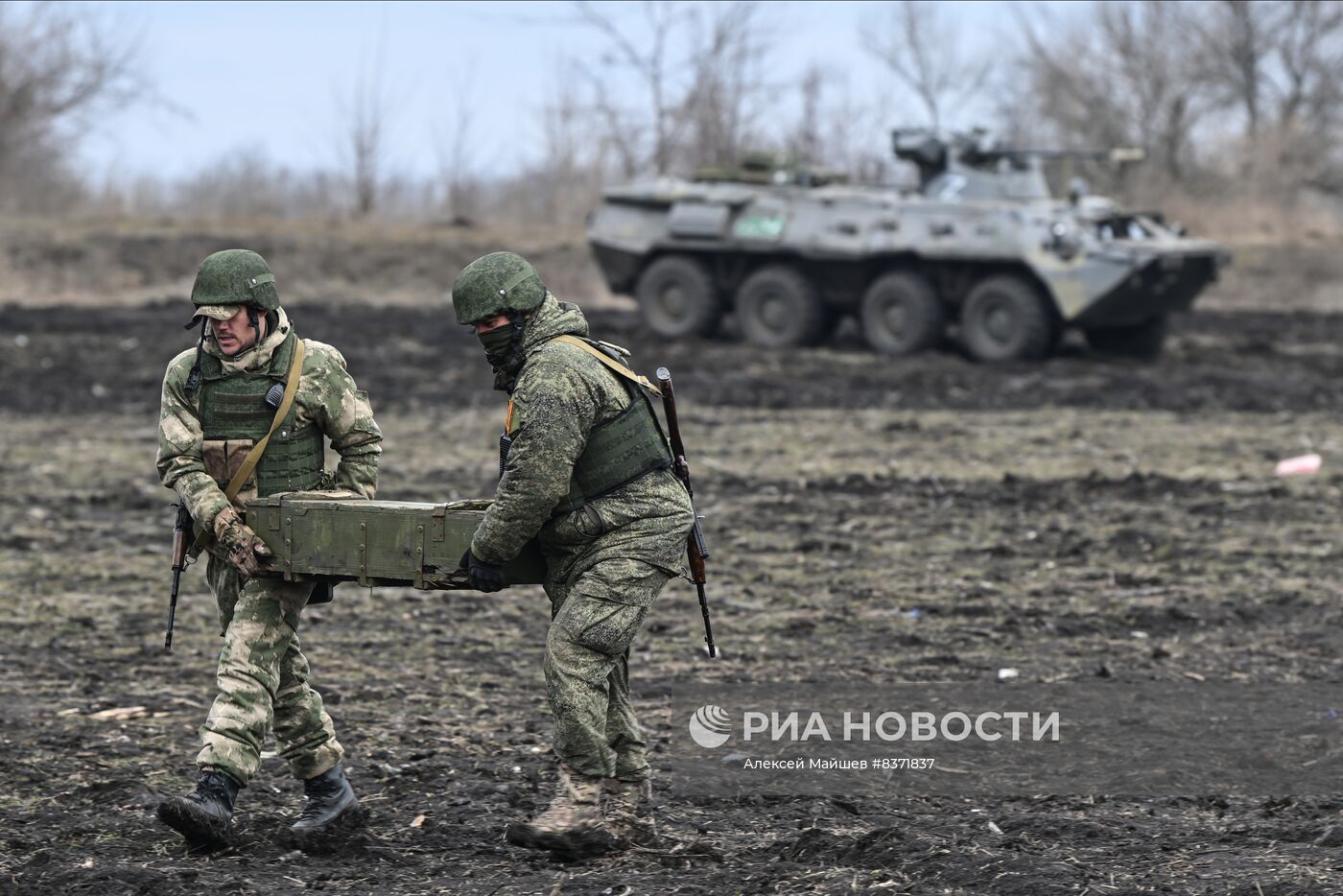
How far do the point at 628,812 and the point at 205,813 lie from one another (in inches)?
44.7

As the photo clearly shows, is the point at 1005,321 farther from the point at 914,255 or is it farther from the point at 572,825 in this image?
the point at 572,825

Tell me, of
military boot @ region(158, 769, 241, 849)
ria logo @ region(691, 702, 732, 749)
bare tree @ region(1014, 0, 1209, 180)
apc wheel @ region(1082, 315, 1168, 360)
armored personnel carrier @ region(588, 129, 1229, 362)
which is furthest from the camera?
bare tree @ region(1014, 0, 1209, 180)

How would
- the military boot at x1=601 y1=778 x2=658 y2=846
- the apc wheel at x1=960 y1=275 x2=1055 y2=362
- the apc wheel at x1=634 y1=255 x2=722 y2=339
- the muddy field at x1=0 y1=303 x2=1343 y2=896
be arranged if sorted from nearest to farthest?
1. the muddy field at x1=0 y1=303 x2=1343 y2=896
2. the military boot at x1=601 y1=778 x2=658 y2=846
3. the apc wheel at x1=960 y1=275 x2=1055 y2=362
4. the apc wheel at x1=634 y1=255 x2=722 y2=339

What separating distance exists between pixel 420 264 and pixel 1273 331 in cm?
1361

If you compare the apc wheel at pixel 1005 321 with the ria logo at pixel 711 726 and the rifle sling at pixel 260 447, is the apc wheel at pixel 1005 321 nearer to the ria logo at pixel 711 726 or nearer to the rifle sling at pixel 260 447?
the ria logo at pixel 711 726

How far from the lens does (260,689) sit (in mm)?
4957

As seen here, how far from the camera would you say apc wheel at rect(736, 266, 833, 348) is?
21.6m

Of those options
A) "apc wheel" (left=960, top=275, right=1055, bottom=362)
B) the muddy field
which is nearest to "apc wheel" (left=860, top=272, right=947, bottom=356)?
"apc wheel" (left=960, top=275, right=1055, bottom=362)

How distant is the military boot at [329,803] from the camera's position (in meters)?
5.11

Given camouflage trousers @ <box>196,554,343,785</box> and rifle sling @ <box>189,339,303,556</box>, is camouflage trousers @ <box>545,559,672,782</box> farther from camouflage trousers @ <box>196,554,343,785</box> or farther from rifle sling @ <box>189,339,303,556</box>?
rifle sling @ <box>189,339,303,556</box>

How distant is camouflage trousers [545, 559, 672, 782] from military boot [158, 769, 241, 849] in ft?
2.96

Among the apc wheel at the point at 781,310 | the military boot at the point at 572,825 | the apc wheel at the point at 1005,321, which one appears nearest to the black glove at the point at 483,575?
the military boot at the point at 572,825

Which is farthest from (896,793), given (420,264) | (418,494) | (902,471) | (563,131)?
(563,131)

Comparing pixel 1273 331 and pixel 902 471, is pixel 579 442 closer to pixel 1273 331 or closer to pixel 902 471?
pixel 902 471
